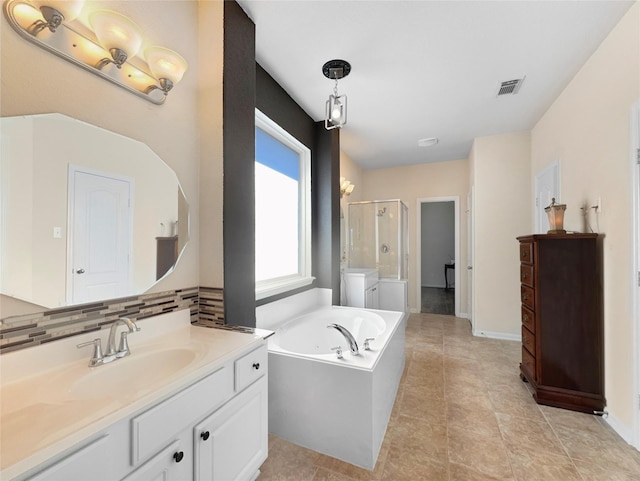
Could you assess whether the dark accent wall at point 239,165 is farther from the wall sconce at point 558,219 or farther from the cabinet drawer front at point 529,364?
the wall sconce at point 558,219

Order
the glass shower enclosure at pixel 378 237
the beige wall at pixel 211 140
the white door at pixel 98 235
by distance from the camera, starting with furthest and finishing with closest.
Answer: the glass shower enclosure at pixel 378 237 → the beige wall at pixel 211 140 → the white door at pixel 98 235

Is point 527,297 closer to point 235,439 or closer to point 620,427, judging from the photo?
point 620,427

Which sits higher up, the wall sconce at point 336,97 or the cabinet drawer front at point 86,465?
the wall sconce at point 336,97

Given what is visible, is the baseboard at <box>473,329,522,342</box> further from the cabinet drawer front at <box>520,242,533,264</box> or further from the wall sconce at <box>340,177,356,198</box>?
the wall sconce at <box>340,177,356,198</box>

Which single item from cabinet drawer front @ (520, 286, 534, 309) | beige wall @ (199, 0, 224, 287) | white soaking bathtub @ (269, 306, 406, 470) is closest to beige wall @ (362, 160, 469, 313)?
cabinet drawer front @ (520, 286, 534, 309)

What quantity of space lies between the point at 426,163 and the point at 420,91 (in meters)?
2.43

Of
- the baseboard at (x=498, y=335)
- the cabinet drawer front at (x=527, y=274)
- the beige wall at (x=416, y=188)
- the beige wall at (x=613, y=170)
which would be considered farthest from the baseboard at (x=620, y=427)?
the beige wall at (x=416, y=188)

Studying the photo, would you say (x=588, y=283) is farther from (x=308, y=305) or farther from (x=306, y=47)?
(x=306, y=47)

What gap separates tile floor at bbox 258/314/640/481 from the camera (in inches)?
58.9

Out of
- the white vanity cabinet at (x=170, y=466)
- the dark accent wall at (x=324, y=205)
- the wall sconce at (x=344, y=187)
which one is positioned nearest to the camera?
the white vanity cabinet at (x=170, y=466)

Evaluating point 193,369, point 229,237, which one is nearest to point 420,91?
point 229,237

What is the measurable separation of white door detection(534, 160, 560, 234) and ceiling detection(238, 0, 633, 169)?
68 cm

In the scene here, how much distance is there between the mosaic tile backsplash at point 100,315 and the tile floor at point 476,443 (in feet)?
3.22

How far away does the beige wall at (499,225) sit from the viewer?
3.54 metres
